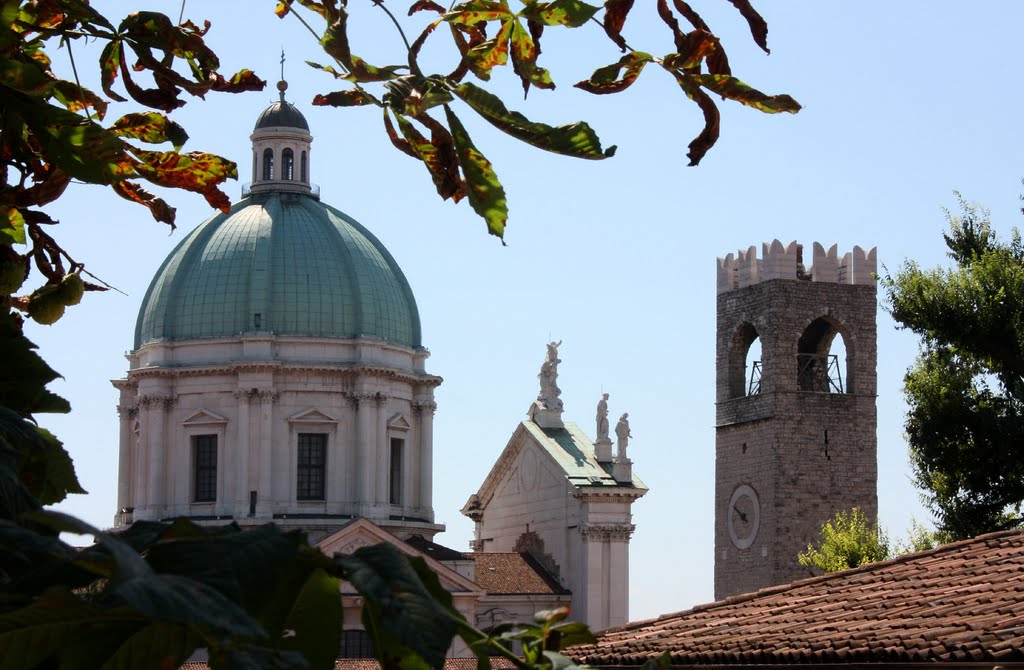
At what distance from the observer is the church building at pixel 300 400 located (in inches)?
2281

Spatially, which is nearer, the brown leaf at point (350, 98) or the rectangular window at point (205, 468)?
the brown leaf at point (350, 98)

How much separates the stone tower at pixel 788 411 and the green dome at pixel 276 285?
457 inches

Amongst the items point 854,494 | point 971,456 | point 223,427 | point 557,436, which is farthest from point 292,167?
point 971,456

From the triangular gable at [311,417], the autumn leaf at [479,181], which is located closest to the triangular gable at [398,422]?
the triangular gable at [311,417]

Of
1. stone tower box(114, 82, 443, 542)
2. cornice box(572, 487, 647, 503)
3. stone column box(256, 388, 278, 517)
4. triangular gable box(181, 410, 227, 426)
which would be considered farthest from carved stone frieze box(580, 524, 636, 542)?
triangular gable box(181, 410, 227, 426)

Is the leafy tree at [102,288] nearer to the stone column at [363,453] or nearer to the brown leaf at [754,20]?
the brown leaf at [754,20]

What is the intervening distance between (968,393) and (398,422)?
26677 mm

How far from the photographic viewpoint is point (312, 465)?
193 ft

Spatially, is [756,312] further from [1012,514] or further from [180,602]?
[180,602]

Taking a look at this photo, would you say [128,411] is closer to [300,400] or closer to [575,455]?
[300,400]

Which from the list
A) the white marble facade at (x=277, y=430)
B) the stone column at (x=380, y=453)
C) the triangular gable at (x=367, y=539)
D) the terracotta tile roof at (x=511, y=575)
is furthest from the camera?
the terracotta tile roof at (x=511, y=575)

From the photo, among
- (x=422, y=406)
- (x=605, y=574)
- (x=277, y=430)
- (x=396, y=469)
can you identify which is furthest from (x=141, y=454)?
(x=605, y=574)

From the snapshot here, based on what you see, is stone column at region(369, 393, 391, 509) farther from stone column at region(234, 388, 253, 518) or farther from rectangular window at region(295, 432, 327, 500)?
stone column at region(234, 388, 253, 518)

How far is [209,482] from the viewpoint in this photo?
58.8m
